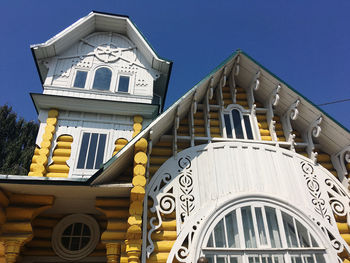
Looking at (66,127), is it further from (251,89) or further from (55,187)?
(251,89)

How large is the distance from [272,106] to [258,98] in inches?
27.3

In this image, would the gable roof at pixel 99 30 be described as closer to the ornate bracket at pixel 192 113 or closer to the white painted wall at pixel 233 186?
the ornate bracket at pixel 192 113

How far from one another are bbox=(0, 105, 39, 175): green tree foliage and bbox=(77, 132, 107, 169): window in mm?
21091

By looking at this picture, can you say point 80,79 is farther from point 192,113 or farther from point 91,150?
point 192,113

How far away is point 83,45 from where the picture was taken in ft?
37.2

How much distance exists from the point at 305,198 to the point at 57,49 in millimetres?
11306

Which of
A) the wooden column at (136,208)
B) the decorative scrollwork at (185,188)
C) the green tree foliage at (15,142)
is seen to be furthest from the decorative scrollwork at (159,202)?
the green tree foliage at (15,142)

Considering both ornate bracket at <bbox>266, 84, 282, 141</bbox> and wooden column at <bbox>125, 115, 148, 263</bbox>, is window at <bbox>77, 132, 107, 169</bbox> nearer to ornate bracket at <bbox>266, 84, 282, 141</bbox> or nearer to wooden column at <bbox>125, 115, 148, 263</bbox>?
wooden column at <bbox>125, 115, 148, 263</bbox>

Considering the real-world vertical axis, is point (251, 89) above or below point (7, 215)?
above

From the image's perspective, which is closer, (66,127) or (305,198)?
→ (305,198)

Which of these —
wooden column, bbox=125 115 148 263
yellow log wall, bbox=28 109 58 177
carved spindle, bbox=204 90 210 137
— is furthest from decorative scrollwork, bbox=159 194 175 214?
yellow log wall, bbox=28 109 58 177

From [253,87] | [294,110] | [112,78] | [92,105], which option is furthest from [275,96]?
[92,105]

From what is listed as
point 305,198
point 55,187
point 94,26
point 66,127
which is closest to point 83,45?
point 94,26

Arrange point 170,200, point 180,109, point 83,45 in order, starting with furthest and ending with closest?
point 83,45 → point 180,109 → point 170,200
